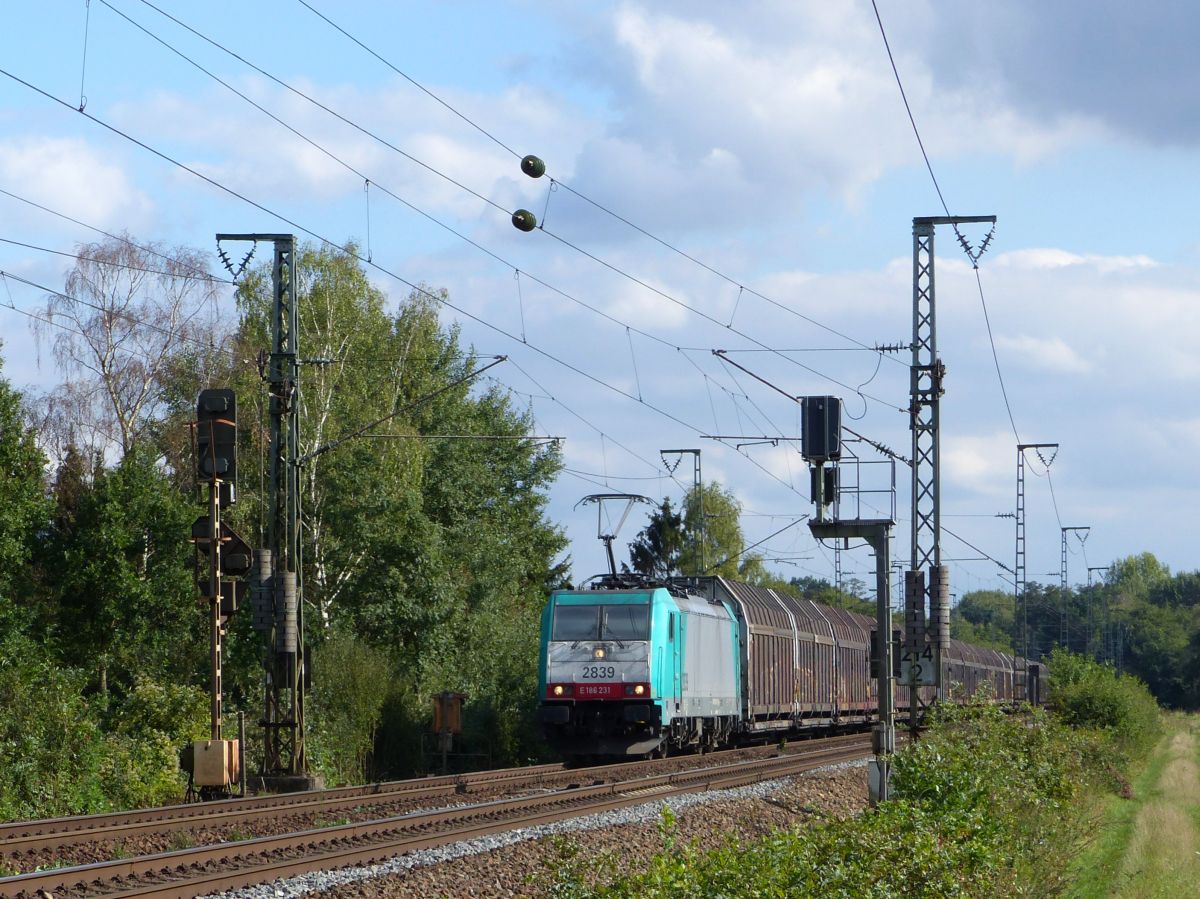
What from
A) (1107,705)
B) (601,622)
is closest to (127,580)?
(601,622)

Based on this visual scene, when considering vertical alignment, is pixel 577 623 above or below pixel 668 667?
above

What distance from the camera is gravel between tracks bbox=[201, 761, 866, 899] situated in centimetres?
1186

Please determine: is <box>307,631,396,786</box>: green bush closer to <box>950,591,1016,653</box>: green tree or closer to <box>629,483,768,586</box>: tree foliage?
<box>629,483,768,586</box>: tree foliage

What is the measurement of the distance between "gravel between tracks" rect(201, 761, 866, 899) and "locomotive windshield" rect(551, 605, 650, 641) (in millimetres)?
5446

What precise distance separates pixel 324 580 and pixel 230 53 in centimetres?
2741

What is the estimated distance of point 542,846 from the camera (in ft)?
46.3

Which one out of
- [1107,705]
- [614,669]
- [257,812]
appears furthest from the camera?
[1107,705]

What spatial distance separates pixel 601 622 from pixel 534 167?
10.0m

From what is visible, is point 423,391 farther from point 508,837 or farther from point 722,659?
point 508,837

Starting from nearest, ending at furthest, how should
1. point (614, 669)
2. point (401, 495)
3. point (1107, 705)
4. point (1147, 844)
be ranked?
point (1147, 844), point (614, 669), point (401, 495), point (1107, 705)

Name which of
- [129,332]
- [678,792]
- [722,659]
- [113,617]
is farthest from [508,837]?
[129,332]

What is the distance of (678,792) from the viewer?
20.7m

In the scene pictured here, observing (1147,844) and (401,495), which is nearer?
(1147,844)

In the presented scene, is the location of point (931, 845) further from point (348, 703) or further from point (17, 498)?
point (17, 498)
